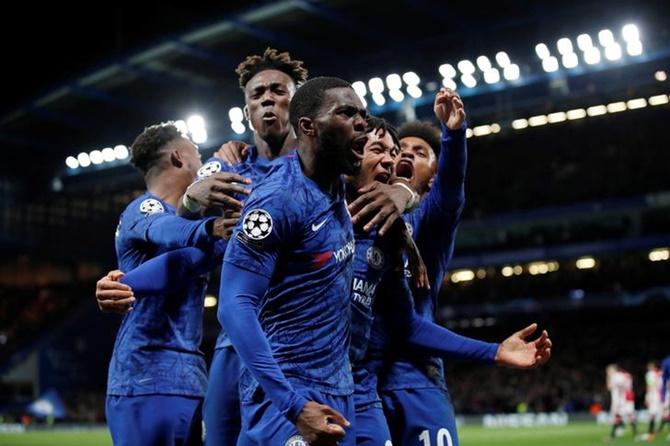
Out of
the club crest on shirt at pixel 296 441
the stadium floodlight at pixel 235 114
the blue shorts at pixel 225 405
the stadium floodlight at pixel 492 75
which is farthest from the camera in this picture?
the stadium floodlight at pixel 235 114

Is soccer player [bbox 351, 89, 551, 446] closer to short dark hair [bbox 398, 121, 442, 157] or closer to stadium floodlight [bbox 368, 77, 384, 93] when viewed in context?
short dark hair [bbox 398, 121, 442, 157]

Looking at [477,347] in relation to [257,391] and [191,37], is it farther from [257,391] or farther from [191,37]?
[191,37]

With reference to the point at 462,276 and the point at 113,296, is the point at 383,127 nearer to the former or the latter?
the point at 113,296

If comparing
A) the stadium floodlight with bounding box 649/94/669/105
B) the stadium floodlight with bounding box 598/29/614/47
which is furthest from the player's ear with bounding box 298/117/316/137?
the stadium floodlight with bounding box 649/94/669/105

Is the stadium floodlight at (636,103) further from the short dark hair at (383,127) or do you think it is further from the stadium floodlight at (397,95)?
the short dark hair at (383,127)

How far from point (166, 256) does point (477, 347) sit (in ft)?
5.25

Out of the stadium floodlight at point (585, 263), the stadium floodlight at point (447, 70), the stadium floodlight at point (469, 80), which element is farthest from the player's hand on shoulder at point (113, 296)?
the stadium floodlight at point (585, 263)

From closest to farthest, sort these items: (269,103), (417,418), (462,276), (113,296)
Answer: (113,296) < (417,418) < (269,103) < (462,276)

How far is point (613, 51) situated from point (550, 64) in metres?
1.64

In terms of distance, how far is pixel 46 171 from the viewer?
37.8 m

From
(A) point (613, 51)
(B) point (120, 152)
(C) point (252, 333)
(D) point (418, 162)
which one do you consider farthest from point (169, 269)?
(B) point (120, 152)

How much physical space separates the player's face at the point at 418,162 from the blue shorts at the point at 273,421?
203 cm

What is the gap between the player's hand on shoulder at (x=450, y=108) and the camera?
4699 mm

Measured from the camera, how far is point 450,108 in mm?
4719
